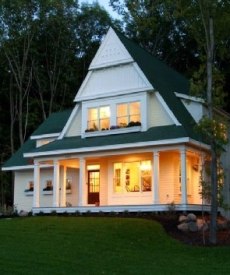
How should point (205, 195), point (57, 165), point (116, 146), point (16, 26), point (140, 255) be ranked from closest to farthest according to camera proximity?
point (140, 255)
point (205, 195)
point (116, 146)
point (57, 165)
point (16, 26)

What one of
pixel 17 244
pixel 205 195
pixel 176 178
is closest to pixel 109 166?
pixel 176 178

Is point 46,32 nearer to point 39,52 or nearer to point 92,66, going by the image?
point 39,52

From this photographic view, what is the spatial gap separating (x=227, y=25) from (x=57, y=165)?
1046 cm

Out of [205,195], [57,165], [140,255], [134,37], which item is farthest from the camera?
[134,37]

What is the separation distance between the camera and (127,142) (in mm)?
23375

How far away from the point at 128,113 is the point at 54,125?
7575 millimetres

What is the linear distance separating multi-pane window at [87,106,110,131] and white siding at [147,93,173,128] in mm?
2288

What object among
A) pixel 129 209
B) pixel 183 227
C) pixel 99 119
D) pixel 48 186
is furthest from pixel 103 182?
pixel 183 227

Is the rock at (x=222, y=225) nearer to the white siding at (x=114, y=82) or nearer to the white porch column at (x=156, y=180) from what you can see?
the white porch column at (x=156, y=180)

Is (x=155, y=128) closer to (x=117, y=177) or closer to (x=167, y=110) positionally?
(x=167, y=110)

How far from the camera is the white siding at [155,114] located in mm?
24406

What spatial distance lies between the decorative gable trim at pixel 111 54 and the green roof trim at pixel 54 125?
5785mm

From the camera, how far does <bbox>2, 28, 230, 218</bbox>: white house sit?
76.5 feet

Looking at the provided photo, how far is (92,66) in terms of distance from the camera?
26.5 m
